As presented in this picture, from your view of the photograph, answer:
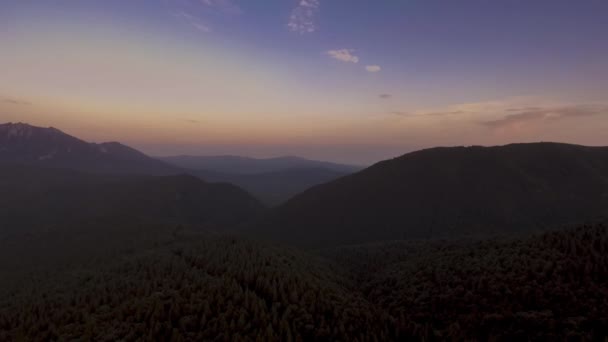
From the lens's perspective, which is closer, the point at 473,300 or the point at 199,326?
the point at 199,326

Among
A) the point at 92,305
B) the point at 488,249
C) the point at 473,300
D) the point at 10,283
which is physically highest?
the point at 488,249

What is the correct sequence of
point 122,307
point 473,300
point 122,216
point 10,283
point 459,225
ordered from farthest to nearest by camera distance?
point 122,216
point 459,225
point 10,283
point 473,300
point 122,307

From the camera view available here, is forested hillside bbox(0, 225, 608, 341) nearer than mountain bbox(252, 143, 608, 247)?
Yes

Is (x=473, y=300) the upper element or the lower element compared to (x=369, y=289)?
upper

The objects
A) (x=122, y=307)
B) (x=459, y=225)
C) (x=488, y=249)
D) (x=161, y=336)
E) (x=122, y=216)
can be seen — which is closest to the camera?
(x=161, y=336)

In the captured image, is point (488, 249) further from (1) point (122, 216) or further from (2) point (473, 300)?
(1) point (122, 216)

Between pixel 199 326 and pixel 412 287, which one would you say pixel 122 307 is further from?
pixel 412 287

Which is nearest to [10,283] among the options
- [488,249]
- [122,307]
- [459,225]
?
[122,307]

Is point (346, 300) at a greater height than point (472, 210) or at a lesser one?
lesser

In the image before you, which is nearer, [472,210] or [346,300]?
[346,300]

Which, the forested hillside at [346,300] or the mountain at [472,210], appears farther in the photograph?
the mountain at [472,210]
